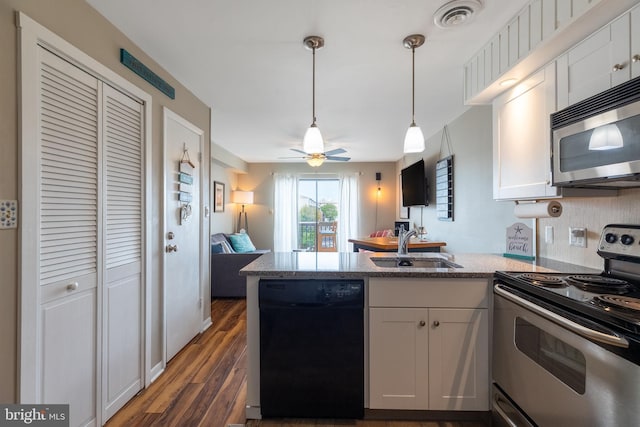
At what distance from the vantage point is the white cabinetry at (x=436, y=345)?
68.2 inches

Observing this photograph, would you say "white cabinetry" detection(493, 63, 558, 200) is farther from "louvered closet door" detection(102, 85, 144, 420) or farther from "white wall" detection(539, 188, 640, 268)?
"louvered closet door" detection(102, 85, 144, 420)

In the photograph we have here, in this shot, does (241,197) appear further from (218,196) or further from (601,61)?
(601,61)

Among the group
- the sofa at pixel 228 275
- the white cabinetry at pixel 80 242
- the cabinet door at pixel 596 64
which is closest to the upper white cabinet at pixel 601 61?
the cabinet door at pixel 596 64

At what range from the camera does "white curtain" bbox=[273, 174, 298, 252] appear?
22.9 ft

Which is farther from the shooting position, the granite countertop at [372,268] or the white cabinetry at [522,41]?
the granite countertop at [372,268]

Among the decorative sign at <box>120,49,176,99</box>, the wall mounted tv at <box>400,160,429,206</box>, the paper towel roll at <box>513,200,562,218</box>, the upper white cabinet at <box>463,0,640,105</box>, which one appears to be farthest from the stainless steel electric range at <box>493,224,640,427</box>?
the wall mounted tv at <box>400,160,429,206</box>

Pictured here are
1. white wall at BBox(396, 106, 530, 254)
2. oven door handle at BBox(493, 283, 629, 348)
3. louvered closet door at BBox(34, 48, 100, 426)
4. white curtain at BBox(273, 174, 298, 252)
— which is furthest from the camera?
white curtain at BBox(273, 174, 298, 252)

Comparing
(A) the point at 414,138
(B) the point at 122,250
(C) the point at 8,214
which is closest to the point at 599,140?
(A) the point at 414,138

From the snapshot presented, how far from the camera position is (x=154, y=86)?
7.39 feet

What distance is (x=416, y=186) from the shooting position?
4906 mm

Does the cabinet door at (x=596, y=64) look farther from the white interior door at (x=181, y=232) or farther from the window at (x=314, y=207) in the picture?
the window at (x=314, y=207)

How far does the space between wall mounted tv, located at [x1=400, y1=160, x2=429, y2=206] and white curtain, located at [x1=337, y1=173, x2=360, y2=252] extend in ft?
5.87

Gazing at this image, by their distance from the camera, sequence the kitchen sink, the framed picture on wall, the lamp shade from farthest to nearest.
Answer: the lamp shade, the framed picture on wall, the kitchen sink

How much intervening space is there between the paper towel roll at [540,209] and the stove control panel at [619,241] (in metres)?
0.32
